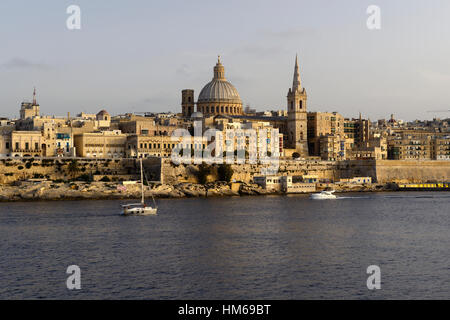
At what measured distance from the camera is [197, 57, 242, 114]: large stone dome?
8338 cm

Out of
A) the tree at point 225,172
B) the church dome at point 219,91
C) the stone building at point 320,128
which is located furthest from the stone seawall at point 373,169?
the church dome at point 219,91

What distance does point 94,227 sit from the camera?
31.7 m

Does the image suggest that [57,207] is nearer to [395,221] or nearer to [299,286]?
[395,221]

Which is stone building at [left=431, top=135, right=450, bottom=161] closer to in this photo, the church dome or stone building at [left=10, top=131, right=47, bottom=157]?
the church dome

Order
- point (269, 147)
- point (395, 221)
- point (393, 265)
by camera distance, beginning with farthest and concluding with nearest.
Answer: point (269, 147)
point (395, 221)
point (393, 265)

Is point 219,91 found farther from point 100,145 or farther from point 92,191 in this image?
point 92,191

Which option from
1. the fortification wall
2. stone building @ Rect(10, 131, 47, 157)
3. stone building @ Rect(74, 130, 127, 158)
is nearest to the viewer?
the fortification wall

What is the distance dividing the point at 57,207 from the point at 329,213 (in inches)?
694

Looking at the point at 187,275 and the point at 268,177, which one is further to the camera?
the point at 268,177

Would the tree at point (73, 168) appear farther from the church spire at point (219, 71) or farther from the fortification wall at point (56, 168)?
the church spire at point (219, 71)

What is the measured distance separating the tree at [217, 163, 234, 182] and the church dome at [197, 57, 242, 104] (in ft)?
78.7

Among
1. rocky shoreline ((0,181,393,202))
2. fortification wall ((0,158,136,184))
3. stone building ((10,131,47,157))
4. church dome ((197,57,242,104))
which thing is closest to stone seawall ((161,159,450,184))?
rocky shoreline ((0,181,393,202))
